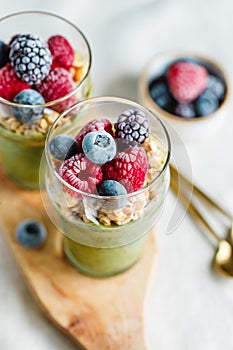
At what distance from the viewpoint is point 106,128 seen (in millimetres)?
1181

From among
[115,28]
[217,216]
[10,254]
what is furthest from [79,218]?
[115,28]

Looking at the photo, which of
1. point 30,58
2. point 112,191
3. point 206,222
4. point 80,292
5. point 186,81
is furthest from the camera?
point 186,81

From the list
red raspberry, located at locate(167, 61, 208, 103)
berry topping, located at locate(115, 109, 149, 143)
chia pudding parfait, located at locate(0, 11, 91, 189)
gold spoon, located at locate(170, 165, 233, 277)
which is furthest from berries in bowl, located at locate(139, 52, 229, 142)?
berry topping, located at locate(115, 109, 149, 143)

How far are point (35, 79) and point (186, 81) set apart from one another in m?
0.51

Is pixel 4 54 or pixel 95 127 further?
pixel 4 54

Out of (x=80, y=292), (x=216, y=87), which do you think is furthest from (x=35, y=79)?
(x=216, y=87)

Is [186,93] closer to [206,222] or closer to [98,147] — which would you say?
[206,222]

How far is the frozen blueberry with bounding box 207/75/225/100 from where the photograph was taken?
169cm

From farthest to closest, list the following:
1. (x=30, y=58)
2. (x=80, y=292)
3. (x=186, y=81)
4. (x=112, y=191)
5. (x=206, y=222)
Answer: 1. (x=186, y=81)
2. (x=206, y=222)
3. (x=80, y=292)
4. (x=30, y=58)
5. (x=112, y=191)

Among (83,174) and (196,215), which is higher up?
(83,174)

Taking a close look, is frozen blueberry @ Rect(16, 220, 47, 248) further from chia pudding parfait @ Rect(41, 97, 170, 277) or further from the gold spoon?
the gold spoon

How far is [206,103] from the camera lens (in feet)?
5.43

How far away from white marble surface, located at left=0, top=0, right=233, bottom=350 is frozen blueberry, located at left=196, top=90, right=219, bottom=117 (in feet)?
0.26

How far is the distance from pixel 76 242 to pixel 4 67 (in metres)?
0.42
